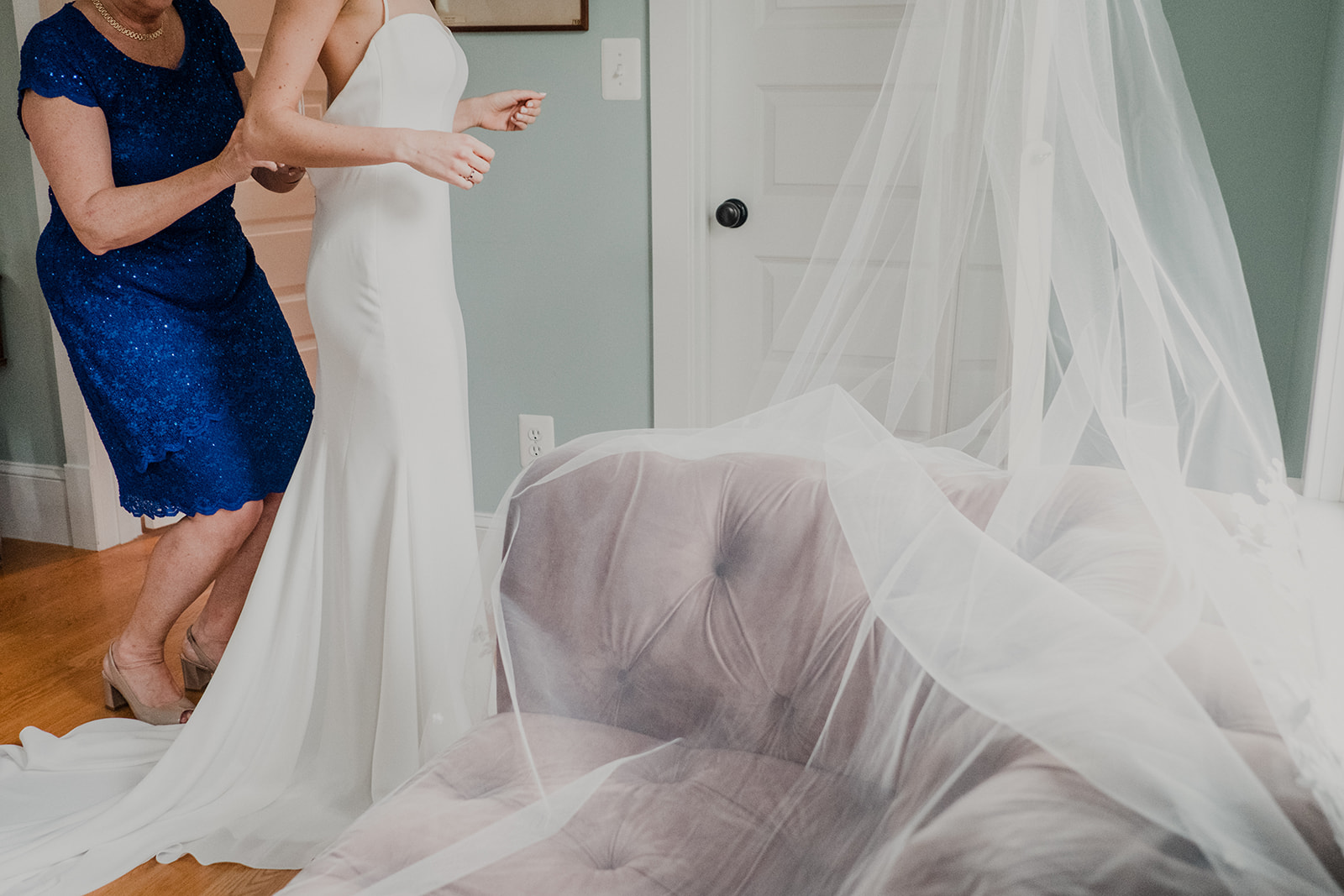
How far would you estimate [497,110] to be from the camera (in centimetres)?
197

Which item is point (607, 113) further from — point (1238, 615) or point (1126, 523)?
point (1238, 615)

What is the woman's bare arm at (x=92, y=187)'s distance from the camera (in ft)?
6.14

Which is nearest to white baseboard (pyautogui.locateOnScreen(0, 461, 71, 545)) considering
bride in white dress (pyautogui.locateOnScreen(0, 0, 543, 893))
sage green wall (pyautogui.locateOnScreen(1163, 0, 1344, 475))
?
bride in white dress (pyautogui.locateOnScreen(0, 0, 543, 893))

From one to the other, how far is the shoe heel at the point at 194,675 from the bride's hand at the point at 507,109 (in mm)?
1271

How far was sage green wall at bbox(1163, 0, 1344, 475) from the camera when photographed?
2.06 metres

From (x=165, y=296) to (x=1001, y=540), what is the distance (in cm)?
160

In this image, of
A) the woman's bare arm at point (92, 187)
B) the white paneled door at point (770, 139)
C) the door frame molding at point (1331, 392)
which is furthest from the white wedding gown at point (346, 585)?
the door frame molding at point (1331, 392)

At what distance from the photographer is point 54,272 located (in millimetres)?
2047

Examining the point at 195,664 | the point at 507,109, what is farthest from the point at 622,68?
the point at 195,664

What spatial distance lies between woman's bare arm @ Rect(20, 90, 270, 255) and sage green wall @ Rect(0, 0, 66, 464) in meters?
1.22

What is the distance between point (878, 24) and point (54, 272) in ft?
5.59

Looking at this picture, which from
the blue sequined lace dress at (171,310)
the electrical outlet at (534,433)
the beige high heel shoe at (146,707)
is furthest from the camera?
the electrical outlet at (534,433)

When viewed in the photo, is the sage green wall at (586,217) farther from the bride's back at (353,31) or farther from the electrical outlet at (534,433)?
the bride's back at (353,31)

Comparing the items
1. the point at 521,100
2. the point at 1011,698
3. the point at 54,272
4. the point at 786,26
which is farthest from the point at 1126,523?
the point at 54,272
